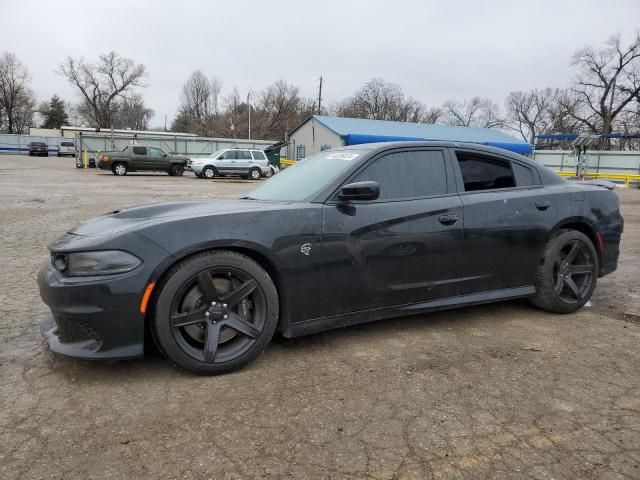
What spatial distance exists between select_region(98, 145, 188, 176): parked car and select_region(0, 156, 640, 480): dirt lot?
935 inches

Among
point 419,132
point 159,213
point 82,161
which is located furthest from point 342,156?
point 419,132

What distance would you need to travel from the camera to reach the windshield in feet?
10.9

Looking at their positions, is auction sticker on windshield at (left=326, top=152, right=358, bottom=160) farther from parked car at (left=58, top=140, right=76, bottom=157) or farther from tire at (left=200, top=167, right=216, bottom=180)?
parked car at (left=58, top=140, right=76, bottom=157)

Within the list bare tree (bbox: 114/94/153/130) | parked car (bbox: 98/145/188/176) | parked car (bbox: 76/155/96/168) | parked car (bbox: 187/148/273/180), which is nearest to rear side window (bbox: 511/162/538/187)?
parked car (bbox: 187/148/273/180)

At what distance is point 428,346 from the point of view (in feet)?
10.8

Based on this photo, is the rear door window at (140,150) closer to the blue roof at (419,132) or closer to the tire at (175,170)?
the tire at (175,170)

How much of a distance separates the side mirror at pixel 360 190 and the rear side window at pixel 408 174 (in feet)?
0.83

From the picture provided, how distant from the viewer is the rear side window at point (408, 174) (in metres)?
3.39

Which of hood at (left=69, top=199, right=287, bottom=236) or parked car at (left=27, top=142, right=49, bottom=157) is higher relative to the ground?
parked car at (left=27, top=142, right=49, bottom=157)

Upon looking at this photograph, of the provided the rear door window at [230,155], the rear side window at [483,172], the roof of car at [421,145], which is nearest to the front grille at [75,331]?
the roof of car at [421,145]

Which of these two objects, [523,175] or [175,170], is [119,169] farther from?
[523,175]

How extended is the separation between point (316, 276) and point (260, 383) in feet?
2.47

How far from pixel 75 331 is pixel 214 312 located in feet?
2.53

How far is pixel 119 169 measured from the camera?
25.4 m
